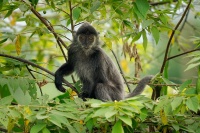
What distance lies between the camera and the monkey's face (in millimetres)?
4633

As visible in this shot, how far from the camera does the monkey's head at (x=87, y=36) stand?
4539 millimetres

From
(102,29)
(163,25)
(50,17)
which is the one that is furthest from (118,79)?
(50,17)

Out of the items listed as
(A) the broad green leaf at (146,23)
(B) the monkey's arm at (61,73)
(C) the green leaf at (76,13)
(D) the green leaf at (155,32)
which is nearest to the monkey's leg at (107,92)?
(B) the monkey's arm at (61,73)

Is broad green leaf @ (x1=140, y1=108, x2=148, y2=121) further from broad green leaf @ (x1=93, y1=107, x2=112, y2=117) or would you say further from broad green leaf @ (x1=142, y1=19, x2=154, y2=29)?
broad green leaf @ (x1=142, y1=19, x2=154, y2=29)

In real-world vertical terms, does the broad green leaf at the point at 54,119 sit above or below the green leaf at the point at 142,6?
below

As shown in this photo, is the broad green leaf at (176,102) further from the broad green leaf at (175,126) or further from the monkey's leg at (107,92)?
the monkey's leg at (107,92)

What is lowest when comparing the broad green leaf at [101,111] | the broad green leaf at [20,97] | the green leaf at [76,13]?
the broad green leaf at [20,97]

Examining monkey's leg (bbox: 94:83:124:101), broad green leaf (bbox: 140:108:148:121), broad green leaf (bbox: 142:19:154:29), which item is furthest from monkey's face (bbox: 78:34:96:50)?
broad green leaf (bbox: 140:108:148:121)

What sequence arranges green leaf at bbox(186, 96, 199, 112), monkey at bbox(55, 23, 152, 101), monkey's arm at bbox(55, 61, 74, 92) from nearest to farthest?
1. green leaf at bbox(186, 96, 199, 112)
2. monkey's arm at bbox(55, 61, 74, 92)
3. monkey at bbox(55, 23, 152, 101)

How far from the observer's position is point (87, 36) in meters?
4.63

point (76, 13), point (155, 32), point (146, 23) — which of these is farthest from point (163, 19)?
point (76, 13)

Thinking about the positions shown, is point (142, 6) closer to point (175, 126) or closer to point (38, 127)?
point (175, 126)

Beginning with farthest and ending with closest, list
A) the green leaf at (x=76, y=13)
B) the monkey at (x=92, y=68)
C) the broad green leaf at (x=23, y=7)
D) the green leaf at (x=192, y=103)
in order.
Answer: the monkey at (x=92, y=68) < the green leaf at (x=76, y=13) < the broad green leaf at (x=23, y=7) < the green leaf at (x=192, y=103)

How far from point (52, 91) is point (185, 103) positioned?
316 cm
